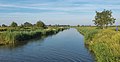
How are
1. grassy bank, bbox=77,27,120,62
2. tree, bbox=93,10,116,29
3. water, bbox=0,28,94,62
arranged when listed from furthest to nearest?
tree, bbox=93,10,116,29 < water, bbox=0,28,94,62 < grassy bank, bbox=77,27,120,62

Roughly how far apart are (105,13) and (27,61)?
179 ft

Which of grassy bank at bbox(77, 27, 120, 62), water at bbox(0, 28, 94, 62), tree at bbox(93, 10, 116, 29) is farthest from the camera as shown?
tree at bbox(93, 10, 116, 29)

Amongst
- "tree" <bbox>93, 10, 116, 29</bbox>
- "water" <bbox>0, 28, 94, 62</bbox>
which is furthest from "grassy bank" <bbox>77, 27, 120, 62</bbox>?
"tree" <bbox>93, 10, 116, 29</bbox>

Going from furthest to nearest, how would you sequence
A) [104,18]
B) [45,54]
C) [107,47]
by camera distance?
[104,18], [45,54], [107,47]

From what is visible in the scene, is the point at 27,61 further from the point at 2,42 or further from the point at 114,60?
the point at 2,42

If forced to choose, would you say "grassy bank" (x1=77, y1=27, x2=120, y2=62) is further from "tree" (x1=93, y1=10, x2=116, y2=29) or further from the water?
"tree" (x1=93, y1=10, x2=116, y2=29)

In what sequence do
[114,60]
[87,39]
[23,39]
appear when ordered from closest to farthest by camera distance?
[114,60] → [87,39] → [23,39]

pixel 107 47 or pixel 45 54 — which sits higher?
pixel 107 47

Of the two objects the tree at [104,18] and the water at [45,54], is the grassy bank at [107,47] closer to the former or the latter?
the water at [45,54]

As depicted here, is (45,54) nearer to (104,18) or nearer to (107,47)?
(107,47)

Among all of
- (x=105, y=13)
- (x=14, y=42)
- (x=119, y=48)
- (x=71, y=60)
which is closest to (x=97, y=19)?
(x=105, y=13)

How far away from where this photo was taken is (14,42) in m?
37.7

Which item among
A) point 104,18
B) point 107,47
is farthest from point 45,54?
point 104,18

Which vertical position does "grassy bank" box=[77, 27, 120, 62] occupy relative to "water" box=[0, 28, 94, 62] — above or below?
above
